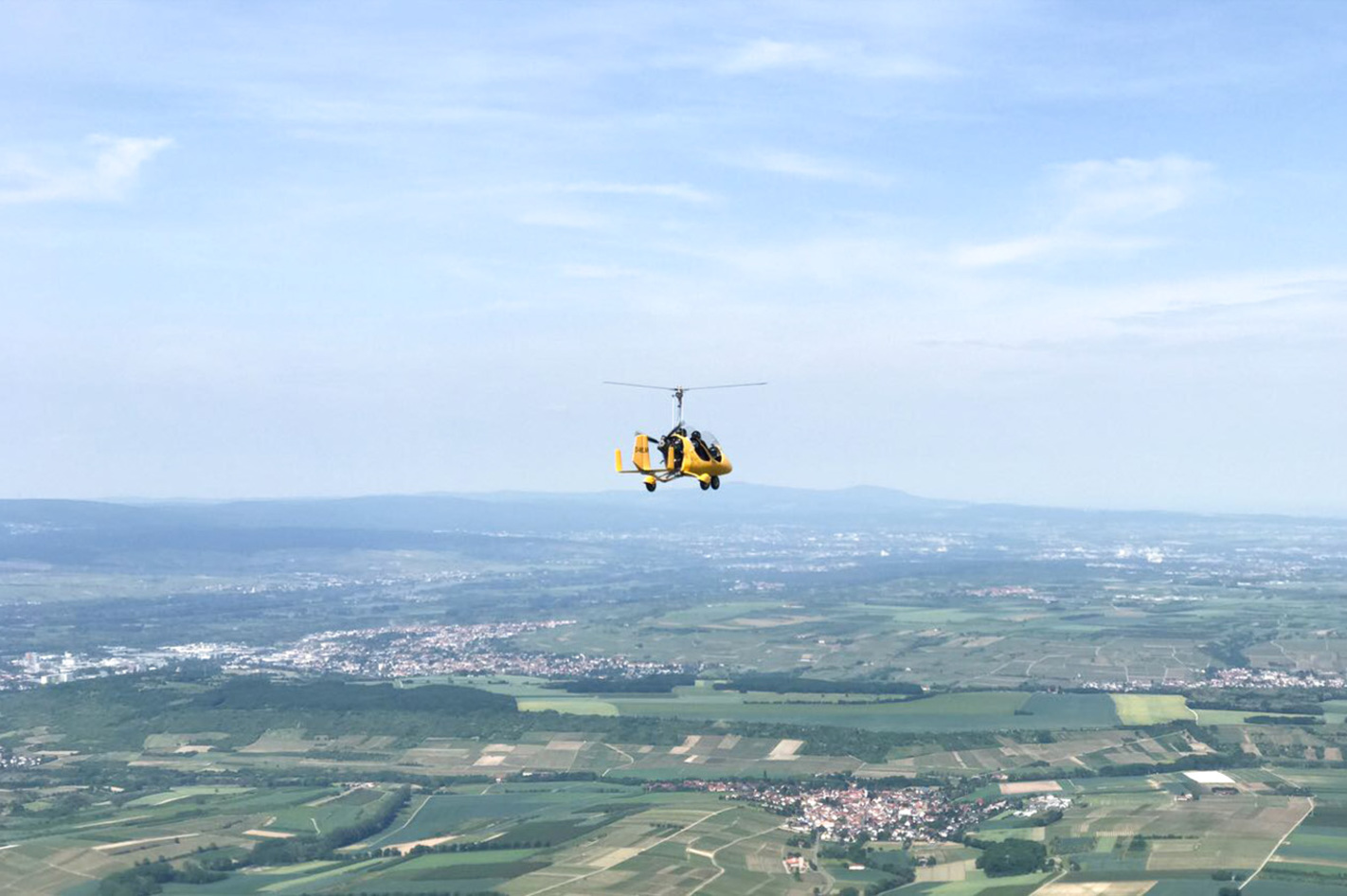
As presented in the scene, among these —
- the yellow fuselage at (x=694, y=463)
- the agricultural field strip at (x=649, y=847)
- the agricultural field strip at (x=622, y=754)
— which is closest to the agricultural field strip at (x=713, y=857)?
the agricultural field strip at (x=649, y=847)

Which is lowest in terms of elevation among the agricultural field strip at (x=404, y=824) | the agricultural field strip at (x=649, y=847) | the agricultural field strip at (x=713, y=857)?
the agricultural field strip at (x=404, y=824)

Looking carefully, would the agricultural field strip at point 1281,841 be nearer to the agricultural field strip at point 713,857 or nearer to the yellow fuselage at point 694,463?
the agricultural field strip at point 713,857

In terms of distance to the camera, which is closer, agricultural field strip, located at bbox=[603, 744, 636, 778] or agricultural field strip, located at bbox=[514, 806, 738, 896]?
agricultural field strip, located at bbox=[514, 806, 738, 896]

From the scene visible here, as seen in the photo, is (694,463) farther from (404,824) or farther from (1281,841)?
(404,824)

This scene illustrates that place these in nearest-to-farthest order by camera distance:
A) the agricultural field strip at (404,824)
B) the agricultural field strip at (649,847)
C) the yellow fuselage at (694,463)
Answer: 1. the yellow fuselage at (694,463)
2. the agricultural field strip at (649,847)
3. the agricultural field strip at (404,824)

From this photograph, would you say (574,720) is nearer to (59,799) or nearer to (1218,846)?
(59,799)

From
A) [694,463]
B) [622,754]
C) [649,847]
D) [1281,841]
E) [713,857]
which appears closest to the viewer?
[694,463]

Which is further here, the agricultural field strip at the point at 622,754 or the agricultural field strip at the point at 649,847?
the agricultural field strip at the point at 622,754

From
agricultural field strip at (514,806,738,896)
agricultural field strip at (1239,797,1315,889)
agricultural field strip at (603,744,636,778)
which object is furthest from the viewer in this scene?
→ agricultural field strip at (603,744,636,778)

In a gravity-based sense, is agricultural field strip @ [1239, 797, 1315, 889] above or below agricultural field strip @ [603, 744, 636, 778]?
above

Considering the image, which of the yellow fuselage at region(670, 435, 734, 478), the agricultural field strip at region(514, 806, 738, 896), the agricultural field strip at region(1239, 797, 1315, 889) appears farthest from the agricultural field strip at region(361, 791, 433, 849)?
the yellow fuselage at region(670, 435, 734, 478)

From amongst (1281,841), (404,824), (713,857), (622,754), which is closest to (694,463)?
(713,857)

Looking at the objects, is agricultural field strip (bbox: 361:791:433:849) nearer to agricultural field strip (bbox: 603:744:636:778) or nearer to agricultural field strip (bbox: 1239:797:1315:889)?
agricultural field strip (bbox: 603:744:636:778)

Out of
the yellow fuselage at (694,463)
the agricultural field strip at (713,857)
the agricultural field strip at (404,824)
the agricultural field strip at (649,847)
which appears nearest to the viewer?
the yellow fuselage at (694,463)
